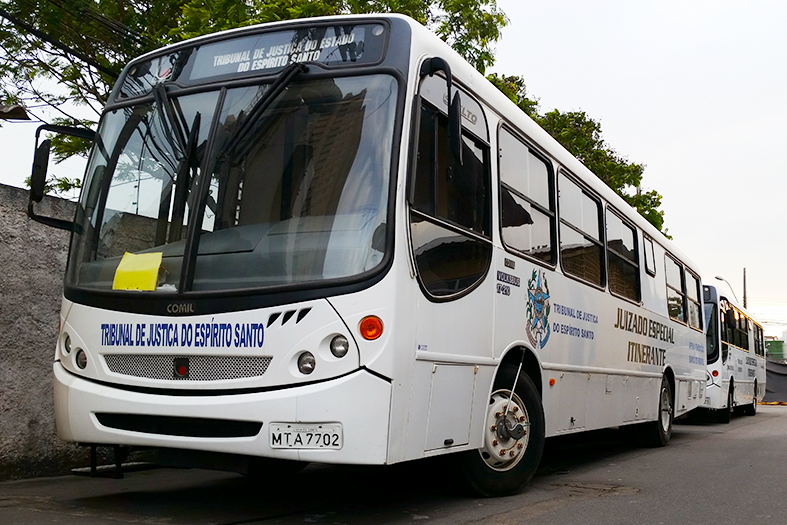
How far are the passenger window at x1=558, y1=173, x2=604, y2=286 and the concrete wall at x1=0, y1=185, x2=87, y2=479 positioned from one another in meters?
4.40

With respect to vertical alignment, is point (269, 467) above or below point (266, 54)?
below

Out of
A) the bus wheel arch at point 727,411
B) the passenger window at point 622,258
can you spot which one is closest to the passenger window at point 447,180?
the passenger window at point 622,258

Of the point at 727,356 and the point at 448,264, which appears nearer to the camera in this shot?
the point at 448,264

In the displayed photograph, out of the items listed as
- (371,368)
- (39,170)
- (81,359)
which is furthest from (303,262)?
(39,170)

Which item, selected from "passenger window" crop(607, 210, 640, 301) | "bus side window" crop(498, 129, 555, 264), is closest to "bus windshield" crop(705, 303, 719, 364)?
"passenger window" crop(607, 210, 640, 301)

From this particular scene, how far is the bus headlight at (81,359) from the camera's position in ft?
17.4

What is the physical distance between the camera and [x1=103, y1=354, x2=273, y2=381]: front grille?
478cm

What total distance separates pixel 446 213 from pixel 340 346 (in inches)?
49.6

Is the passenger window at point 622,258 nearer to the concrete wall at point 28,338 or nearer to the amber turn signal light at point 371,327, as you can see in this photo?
the amber turn signal light at point 371,327

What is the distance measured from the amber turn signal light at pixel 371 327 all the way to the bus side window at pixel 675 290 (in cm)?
830

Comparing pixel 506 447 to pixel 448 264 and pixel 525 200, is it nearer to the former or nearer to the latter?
pixel 448 264

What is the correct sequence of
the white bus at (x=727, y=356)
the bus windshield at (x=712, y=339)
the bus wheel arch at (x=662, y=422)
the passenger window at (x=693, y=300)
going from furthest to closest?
the bus windshield at (x=712, y=339)
the white bus at (x=727, y=356)
the passenger window at (x=693, y=300)
the bus wheel arch at (x=662, y=422)

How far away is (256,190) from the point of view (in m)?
5.11

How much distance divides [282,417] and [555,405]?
10.5 feet
